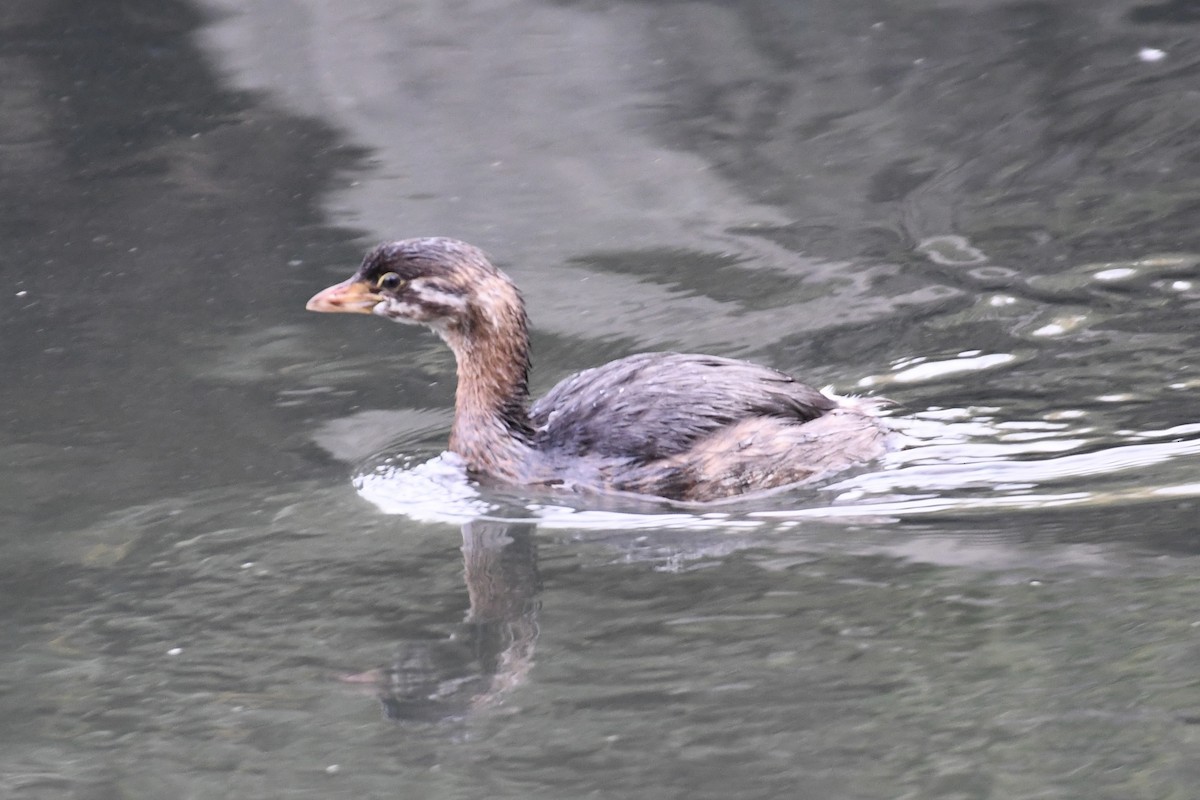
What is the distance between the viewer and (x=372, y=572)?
616 cm

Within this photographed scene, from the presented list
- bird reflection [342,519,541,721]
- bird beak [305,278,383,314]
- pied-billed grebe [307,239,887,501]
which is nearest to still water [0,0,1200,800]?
bird reflection [342,519,541,721]

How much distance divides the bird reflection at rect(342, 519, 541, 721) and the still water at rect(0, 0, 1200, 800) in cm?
2

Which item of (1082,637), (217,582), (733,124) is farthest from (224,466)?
(733,124)

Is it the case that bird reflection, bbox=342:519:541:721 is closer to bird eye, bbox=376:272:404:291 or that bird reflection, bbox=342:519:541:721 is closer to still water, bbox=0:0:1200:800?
still water, bbox=0:0:1200:800

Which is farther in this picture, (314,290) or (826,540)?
(314,290)

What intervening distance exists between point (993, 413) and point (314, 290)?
Answer: 391 centimetres

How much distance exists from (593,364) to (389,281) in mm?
1676

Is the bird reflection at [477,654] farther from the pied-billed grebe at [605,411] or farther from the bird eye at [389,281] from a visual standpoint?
the bird eye at [389,281]

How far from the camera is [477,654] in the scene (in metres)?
5.35

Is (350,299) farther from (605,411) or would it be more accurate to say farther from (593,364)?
(593,364)

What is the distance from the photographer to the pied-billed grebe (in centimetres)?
673

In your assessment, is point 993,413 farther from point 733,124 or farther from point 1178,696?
point 733,124

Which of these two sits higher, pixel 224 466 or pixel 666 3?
pixel 666 3

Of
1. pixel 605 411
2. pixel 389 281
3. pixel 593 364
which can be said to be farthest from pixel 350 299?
pixel 593 364
